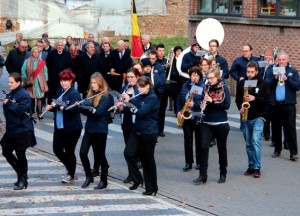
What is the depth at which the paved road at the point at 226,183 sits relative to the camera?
11.8 metres

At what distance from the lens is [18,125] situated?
12.7m

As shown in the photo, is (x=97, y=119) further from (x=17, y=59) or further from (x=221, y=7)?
(x=221, y=7)

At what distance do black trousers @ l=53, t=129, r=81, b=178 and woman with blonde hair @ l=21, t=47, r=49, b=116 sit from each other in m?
6.88

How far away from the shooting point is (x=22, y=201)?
12.0 metres

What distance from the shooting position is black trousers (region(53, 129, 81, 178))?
42.7ft

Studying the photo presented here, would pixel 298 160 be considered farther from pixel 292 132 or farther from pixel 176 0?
pixel 176 0

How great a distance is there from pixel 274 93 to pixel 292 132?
766 mm

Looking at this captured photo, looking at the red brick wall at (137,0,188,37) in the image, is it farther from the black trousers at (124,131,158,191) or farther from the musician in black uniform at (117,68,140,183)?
the black trousers at (124,131,158,191)

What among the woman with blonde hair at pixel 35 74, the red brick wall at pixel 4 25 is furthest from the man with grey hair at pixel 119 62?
the red brick wall at pixel 4 25

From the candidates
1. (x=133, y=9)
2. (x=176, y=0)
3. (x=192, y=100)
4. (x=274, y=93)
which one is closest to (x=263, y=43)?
(x=133, y=9)

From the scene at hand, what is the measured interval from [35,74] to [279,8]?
8784mm

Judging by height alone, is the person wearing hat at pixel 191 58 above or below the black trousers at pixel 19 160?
above

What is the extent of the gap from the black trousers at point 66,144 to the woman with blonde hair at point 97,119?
0.88 ft

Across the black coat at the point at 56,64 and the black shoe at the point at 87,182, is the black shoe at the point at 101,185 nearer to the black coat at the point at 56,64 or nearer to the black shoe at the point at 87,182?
the black shoe at the point at 87,182
